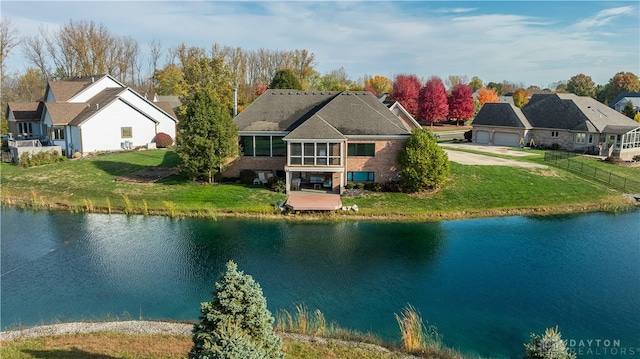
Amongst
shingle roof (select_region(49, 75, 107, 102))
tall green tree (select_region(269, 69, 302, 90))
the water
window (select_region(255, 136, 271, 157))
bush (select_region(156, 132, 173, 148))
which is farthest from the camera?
shingle roof (select_region(49, 75, 107, 102))

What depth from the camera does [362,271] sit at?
20922 millimetres

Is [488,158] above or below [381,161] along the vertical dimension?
below

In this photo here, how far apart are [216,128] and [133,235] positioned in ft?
35.9

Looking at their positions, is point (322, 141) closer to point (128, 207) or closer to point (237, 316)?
point (128, 207)

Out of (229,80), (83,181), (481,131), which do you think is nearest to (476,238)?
(83,181)

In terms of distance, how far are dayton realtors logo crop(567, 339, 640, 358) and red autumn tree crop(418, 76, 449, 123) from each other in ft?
198

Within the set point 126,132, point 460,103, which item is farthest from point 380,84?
point 126,132

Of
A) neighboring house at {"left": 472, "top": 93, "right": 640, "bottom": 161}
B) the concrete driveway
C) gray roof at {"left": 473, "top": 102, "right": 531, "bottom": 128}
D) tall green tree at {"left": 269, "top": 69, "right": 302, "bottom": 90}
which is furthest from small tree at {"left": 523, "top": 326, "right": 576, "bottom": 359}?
gray roof at {"left": 473, "top": 102, "right": 531, "bottom": 128}

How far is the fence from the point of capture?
121ft

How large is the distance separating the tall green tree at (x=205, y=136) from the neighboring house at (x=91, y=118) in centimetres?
1823

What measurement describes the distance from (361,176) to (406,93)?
41.9 metres

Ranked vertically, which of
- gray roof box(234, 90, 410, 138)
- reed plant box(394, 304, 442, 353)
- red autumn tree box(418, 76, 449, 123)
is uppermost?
red autumn tree box(418, 76, 449, 123)

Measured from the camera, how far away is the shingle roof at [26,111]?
5578cm

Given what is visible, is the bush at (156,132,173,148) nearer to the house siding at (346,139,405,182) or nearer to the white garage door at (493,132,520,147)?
the house siding at (346,139,405,182)
